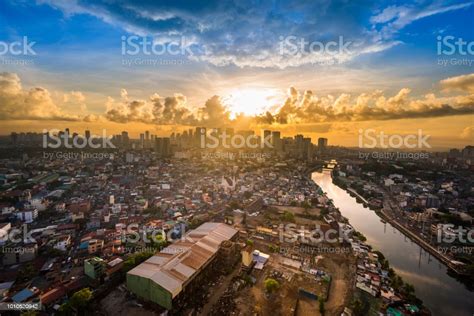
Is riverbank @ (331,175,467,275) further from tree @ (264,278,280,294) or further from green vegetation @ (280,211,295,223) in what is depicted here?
tree @ (264,278,280,294)

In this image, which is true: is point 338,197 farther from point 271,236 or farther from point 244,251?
point 244,251

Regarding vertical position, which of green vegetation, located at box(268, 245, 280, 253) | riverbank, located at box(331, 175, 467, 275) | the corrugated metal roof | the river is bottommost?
the river

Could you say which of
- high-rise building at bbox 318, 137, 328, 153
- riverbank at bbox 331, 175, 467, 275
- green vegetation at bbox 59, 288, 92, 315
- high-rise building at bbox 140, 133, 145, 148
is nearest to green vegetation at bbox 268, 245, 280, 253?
green vegetation at bbox 59, 288, 92, 315

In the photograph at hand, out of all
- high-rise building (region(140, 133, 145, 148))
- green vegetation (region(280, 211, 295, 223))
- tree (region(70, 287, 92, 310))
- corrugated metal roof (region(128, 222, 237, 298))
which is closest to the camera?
tree (region(70, 287, 92, 310))

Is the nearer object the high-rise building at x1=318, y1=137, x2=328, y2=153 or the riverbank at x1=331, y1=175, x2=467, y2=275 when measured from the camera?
the riverbank at x1=331, y1=175, x2=467, y2=275

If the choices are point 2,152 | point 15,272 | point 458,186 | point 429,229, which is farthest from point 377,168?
point 2,152

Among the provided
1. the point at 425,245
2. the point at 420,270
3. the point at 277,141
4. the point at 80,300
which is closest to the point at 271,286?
the point at 80,300

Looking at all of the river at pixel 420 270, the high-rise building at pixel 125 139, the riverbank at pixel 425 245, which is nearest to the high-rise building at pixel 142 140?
the high-rise building at pixel 125 139
